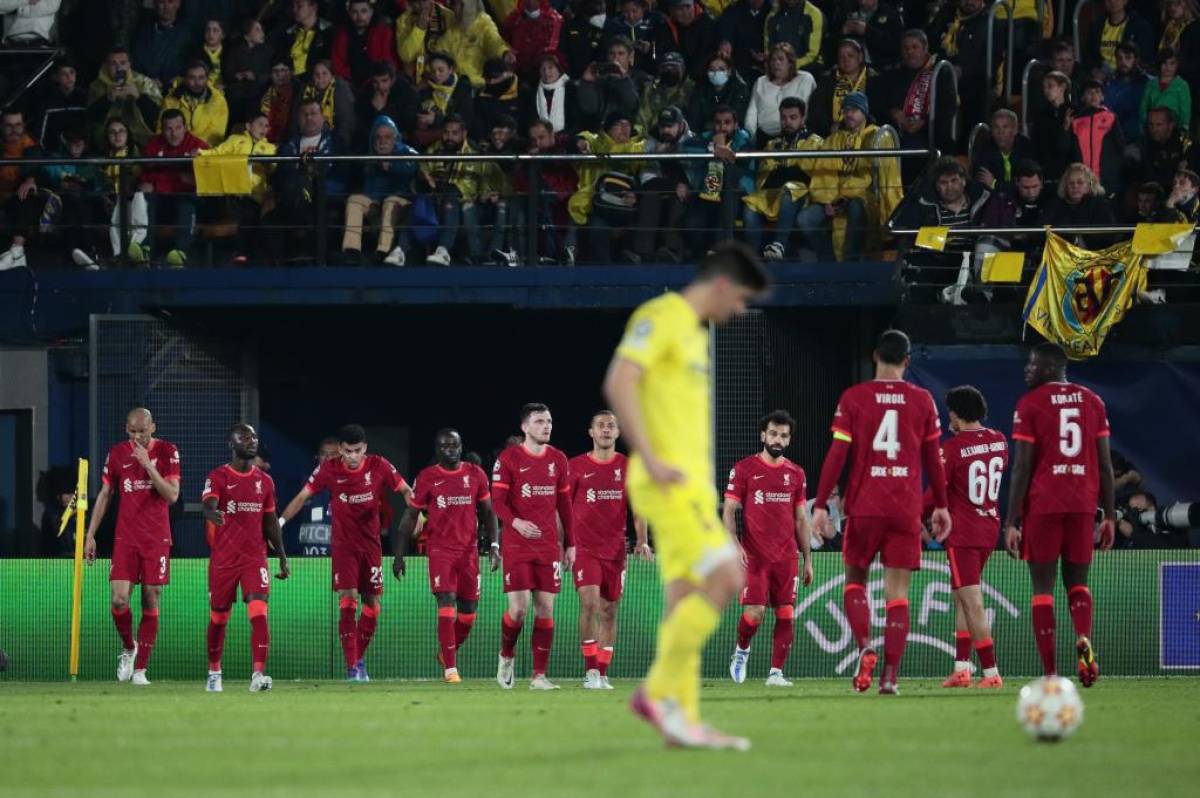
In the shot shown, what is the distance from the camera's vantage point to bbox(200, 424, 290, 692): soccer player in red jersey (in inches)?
647

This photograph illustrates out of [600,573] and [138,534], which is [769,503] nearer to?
[600,573]

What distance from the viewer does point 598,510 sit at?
1662 cm

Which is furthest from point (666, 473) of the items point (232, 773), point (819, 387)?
point (819, 387)

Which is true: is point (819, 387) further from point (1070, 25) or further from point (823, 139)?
point (1070, 25)

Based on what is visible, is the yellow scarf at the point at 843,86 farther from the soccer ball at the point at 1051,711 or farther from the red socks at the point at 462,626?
the soccer ball at the point at 1051,711

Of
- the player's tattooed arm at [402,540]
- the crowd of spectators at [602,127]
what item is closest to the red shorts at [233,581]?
the player's tattooed arm at [402,540]

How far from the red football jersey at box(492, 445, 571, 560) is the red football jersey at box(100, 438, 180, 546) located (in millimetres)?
3377

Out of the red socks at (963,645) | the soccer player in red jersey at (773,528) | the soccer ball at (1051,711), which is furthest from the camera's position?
the soccer player in red jersey at (773,528)

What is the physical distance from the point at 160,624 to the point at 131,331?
3596 millimetres

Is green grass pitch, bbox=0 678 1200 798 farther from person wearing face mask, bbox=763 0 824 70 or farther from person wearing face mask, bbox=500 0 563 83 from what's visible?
person wearing face mask, bbox=500 0 563 83

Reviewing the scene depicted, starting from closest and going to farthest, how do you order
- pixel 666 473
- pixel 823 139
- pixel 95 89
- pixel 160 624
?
pixel 666 473 → pixel 160 624 → pixel 823 139 → pixel 95 89

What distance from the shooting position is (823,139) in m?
20.8

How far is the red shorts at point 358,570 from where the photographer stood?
17672mm

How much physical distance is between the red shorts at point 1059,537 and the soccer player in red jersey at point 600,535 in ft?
12.9
